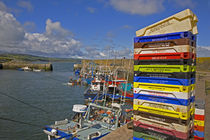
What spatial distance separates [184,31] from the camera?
12.8 ft

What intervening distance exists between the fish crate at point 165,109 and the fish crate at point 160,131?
337mm

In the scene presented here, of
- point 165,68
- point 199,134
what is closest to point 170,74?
point 165,68

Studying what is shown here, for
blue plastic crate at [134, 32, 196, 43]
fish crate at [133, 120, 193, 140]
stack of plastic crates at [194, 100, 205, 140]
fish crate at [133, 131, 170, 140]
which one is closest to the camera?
blue plastic crate at [134, 32, 196, 43]

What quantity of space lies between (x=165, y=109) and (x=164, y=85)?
0.60m

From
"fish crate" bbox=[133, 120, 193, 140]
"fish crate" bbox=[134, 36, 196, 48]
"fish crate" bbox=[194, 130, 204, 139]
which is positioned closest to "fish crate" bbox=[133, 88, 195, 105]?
"fish crate" bbox=[133, 120, 193, 140]

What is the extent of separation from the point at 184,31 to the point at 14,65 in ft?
386

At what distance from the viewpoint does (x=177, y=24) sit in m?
4.08

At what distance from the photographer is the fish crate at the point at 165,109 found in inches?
155

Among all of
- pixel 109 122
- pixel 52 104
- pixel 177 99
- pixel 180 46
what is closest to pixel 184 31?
pixel 180 46

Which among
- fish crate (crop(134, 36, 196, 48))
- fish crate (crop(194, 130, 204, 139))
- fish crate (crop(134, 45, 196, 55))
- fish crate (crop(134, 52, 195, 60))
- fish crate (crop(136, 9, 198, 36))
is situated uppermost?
fish crate (crop(136, 9, 198, 36))

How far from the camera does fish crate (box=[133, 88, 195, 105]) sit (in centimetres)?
391

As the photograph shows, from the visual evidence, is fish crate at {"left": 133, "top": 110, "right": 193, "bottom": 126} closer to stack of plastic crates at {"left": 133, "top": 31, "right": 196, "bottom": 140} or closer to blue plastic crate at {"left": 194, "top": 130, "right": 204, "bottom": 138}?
stack of plastic crates at {"left": 133, "top": 31, "right": 196, "bottom": 140}

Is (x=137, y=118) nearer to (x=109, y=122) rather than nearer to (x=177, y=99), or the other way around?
(x=177, y=99)

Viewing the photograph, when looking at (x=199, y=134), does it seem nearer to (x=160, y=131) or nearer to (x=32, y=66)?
(x=160, y=131)
